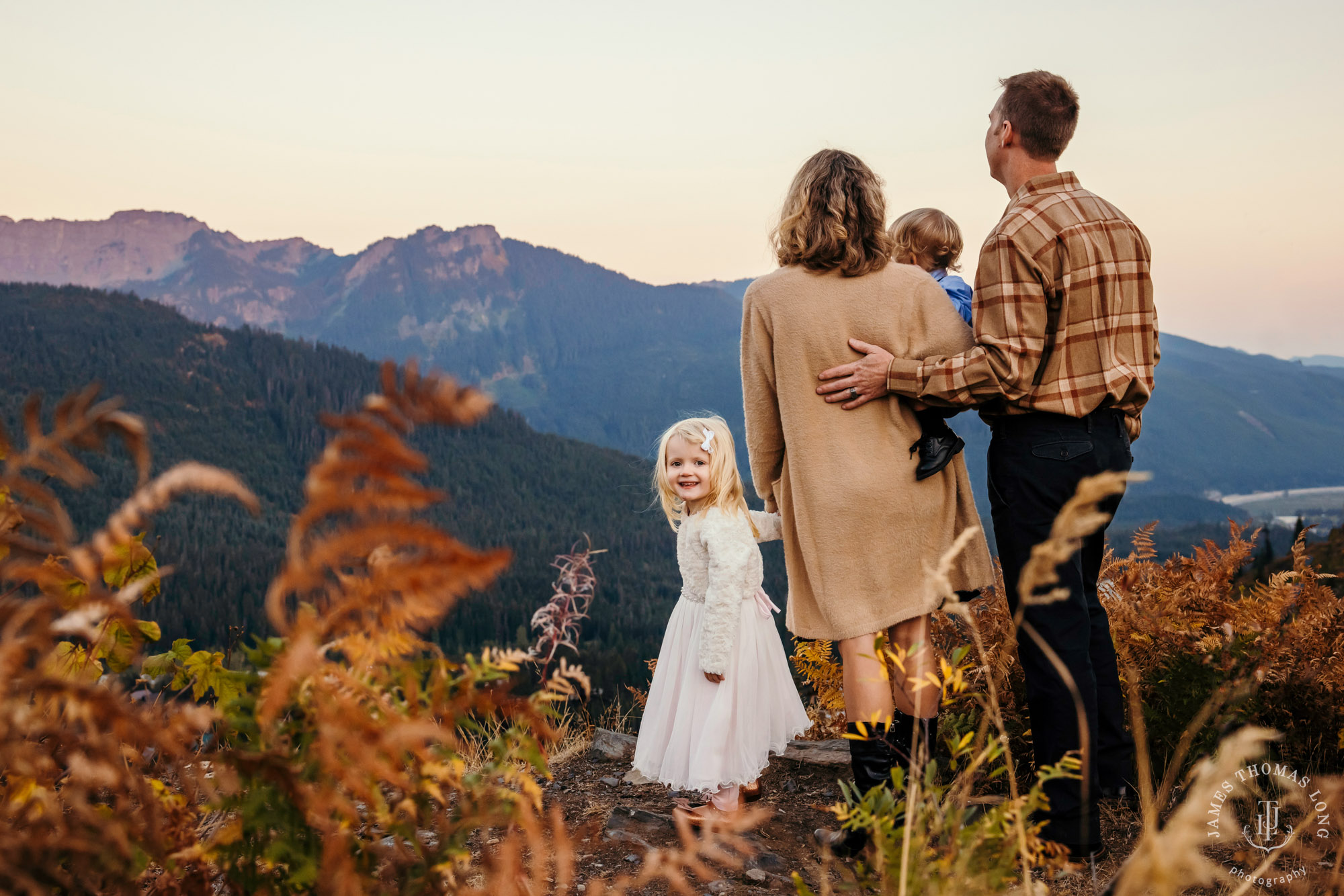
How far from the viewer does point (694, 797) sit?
3.40 metres

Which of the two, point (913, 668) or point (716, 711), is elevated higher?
point (913, 668)

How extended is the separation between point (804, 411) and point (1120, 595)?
5.86 feet

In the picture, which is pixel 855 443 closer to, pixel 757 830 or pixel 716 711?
pixel 716 711

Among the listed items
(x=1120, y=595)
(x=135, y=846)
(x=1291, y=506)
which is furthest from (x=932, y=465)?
(x=1291, y=506)

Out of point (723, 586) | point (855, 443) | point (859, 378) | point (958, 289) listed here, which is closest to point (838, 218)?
point (859, 378)

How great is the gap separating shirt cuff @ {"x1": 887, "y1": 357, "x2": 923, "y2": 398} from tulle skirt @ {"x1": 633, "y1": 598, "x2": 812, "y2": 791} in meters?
1.09

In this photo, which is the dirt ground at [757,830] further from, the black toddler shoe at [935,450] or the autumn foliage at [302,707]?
the black toddler shoe at [935,450]

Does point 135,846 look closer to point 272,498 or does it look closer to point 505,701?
point 505,701

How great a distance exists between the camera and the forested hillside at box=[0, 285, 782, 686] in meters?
81.2

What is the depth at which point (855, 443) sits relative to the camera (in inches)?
103

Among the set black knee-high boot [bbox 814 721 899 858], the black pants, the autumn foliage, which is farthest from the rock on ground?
the autumn foliage

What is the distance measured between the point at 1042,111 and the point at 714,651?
2.04 meters

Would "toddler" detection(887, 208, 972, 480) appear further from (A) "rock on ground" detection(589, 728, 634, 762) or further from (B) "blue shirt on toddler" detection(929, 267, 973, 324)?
(A) "rock on ground" detection(589, 728, 634, 762)

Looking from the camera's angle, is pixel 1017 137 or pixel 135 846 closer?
pixel 135 846
